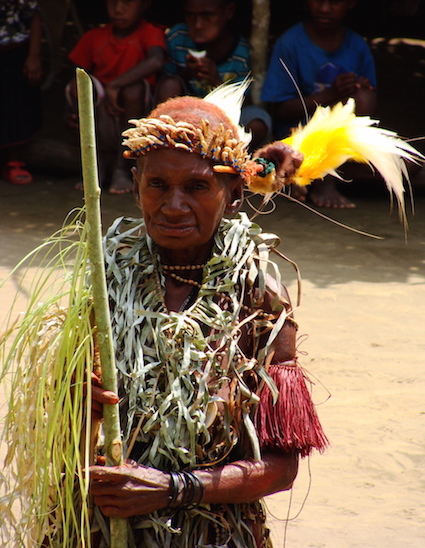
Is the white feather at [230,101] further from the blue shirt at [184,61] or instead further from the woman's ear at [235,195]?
the blue shirt at [184,61]

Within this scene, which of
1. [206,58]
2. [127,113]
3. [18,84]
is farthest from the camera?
[18,84]

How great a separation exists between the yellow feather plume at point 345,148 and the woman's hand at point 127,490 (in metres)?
0.85

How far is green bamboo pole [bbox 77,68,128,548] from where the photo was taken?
1845mm

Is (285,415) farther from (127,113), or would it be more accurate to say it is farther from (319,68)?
(127,113)

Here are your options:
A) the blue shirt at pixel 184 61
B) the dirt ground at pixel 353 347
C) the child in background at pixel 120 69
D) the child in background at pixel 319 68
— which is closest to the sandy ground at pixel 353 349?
the dirt ground at pixel 353 347

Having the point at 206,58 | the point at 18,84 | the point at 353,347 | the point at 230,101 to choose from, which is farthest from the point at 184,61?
the point at 230,101

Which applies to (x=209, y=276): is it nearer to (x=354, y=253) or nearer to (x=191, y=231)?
(x=191, y=231)

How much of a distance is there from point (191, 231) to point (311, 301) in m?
3.60

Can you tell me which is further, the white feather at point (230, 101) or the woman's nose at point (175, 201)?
the white feather at point (230, 101)

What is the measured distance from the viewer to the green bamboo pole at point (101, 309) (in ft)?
6.05

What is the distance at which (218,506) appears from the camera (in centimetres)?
220

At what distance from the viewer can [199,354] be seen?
6.96 ft

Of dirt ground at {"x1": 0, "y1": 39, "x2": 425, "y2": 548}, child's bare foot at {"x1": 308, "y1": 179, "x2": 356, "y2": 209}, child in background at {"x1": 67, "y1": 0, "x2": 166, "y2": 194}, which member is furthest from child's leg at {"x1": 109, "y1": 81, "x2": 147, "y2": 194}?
child's bare foot at {"x1": 308, "y1": 179, "x2": 356, "y2": 209}

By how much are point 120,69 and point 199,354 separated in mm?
6295
